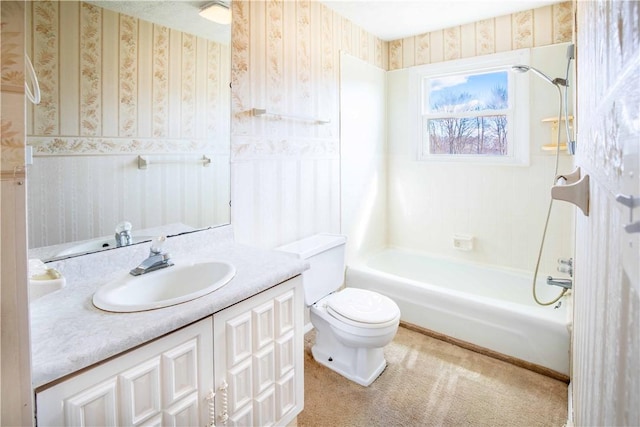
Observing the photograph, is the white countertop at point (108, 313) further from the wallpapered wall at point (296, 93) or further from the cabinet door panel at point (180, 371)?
the wallpapered wall at point (296, 93)

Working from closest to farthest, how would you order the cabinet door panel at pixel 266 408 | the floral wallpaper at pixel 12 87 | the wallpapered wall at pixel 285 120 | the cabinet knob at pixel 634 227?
the cabinet knob at pixel 634 227
the floral wallpaper at pixel 12 87
the cabinet door panel at pixel 266 408
the wallpapered wall at pixel 285 120

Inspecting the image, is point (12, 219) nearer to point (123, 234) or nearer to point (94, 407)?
point (94, 407)

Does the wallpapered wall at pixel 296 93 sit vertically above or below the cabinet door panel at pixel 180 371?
above

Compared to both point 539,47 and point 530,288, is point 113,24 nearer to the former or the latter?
point 539,47

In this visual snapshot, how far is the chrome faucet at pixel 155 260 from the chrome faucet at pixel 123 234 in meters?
0.11

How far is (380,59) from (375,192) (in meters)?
1.23

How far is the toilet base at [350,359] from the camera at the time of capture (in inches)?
87.0

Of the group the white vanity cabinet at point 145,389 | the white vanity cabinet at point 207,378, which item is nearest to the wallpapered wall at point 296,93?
the white vanity cabinet at point 207,378

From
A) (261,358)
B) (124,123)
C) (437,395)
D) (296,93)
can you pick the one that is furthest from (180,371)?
(296,93)

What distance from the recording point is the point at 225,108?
2.06 m

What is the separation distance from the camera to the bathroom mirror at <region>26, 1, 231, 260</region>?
1.41 meters

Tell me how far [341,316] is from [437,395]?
26.7 inches

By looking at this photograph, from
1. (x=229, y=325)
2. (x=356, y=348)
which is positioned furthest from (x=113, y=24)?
(x=356, y=348)

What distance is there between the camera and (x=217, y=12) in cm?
199
